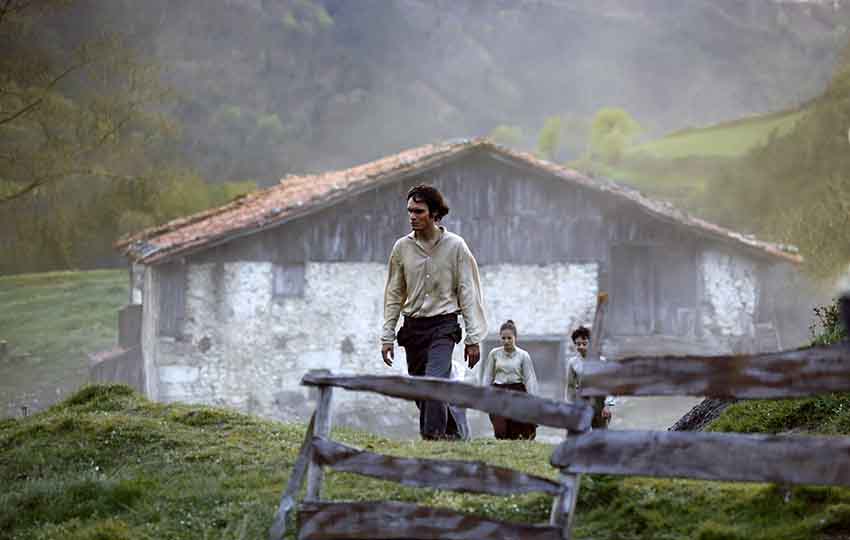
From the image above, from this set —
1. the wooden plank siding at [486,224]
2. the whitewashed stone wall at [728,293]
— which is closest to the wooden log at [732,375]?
the wooden plank siding at [486,224]

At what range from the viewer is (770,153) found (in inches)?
1481

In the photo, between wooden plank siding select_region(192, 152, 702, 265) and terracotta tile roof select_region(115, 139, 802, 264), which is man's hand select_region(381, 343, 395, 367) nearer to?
terracotta tile roof select_region(115, 139, 802, 264)

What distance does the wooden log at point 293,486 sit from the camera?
18.7 ft

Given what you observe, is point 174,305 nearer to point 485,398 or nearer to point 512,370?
point 512,370

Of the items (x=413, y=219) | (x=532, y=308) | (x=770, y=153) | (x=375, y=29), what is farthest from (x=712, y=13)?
(x=413, y=219)

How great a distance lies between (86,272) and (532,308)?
20.3m

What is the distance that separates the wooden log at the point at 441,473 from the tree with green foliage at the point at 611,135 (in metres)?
49.2

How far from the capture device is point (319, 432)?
225 inches

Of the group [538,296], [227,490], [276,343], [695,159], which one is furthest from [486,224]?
[695,159]

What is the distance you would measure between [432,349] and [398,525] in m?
3.07

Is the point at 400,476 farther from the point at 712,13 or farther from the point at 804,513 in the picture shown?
the point at 712,13

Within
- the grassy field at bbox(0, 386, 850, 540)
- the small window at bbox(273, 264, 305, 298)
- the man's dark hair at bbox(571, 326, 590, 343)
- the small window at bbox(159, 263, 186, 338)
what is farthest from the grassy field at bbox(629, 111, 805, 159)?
the grassy field at bbox(0, 386, 850, 540)

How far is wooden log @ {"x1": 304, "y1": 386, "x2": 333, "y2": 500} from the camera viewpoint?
5.64 m

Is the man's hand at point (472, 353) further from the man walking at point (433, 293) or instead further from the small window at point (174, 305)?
the small window at point (174, 305)
